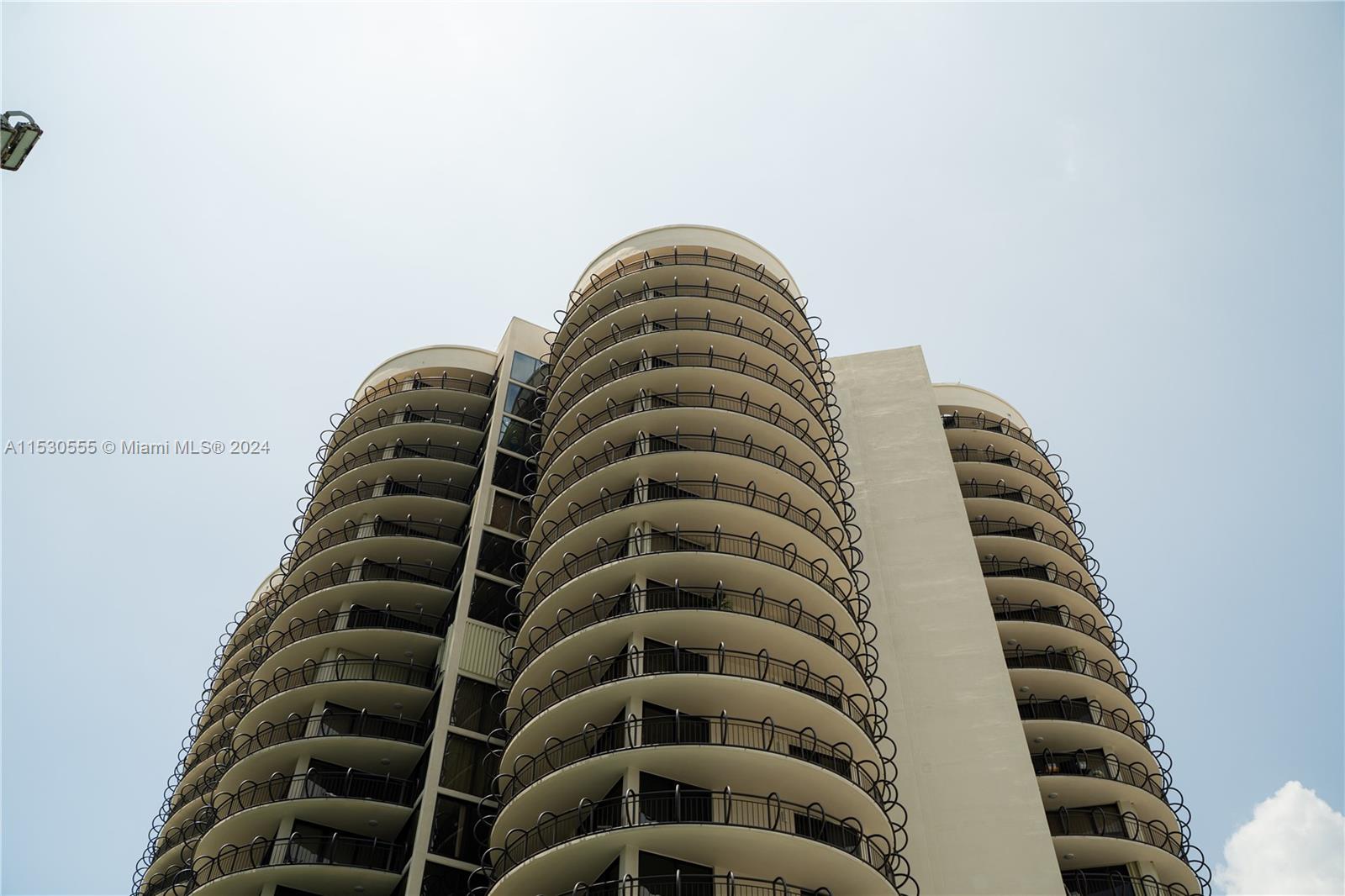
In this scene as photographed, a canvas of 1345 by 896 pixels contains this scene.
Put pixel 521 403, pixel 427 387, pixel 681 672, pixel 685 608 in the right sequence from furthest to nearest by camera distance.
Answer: pixel 427 387 < pixel 521 403 < pixel 685 608 < pixel 681 672

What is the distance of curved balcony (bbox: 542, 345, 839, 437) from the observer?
3534 centimetres

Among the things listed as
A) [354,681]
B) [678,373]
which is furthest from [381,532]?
[678,373]

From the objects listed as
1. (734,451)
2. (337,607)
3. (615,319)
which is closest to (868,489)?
(734,451)

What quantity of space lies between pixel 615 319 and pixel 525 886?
68.4ft

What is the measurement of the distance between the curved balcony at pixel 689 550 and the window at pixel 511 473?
7.11m

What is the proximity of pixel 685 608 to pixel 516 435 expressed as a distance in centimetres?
1540

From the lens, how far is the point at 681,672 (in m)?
26.7

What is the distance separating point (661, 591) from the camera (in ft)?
97.0

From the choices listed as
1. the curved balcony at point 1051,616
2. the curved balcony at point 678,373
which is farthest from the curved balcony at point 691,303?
the curved balcony at point 1051,616

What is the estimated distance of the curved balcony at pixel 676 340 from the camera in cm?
3684

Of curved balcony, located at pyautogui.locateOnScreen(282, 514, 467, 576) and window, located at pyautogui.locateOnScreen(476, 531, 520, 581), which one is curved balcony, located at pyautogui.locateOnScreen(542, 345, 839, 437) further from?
curved balcony, located at pyautogui.locateOnScreen(282, 514, 467, 576)

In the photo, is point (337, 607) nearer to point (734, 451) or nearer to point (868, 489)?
point (734, 451)

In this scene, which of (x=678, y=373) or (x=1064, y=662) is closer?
(x=678, y=373)

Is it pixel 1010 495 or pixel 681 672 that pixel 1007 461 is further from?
pixel 681 672
